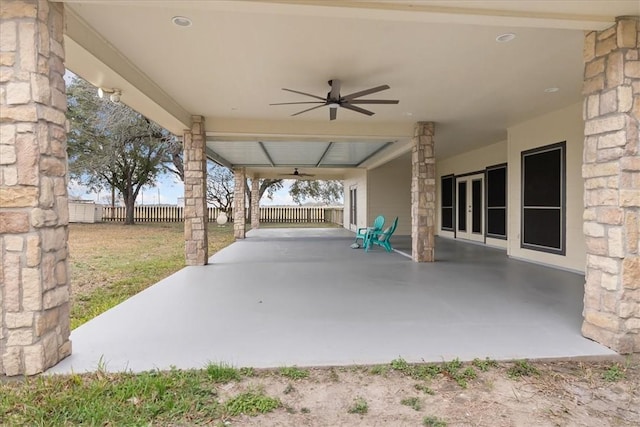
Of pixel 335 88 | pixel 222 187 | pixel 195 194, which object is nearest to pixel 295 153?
pixel 195 194

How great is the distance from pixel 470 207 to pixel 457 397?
9.04 m

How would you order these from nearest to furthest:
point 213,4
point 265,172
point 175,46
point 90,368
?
point 90,368 → point 213,4 → point 175,46 → point 265,172

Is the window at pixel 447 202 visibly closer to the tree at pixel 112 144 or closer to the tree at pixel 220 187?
the tree at pixel 112 144

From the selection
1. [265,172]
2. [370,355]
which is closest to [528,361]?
[370,355]

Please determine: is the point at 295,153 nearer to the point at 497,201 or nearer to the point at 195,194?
the point at 195,194

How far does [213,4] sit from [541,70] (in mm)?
3676

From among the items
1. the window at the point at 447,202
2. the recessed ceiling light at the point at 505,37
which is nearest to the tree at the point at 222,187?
the window at the point at 447,202

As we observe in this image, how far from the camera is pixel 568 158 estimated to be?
231 inches

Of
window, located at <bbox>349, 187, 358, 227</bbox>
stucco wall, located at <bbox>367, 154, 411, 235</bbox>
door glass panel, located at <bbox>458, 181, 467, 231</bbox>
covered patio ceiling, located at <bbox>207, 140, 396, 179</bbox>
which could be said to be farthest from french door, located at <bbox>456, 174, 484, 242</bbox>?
window, located at <bbox>349, 187, 358, 227</bbox>

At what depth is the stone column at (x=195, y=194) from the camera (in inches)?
259

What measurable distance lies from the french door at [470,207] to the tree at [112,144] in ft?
34.8

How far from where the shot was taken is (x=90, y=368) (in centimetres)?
244

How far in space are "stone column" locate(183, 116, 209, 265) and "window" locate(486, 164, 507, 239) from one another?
22.0 feet

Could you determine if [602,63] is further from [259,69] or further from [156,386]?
[156,386]
